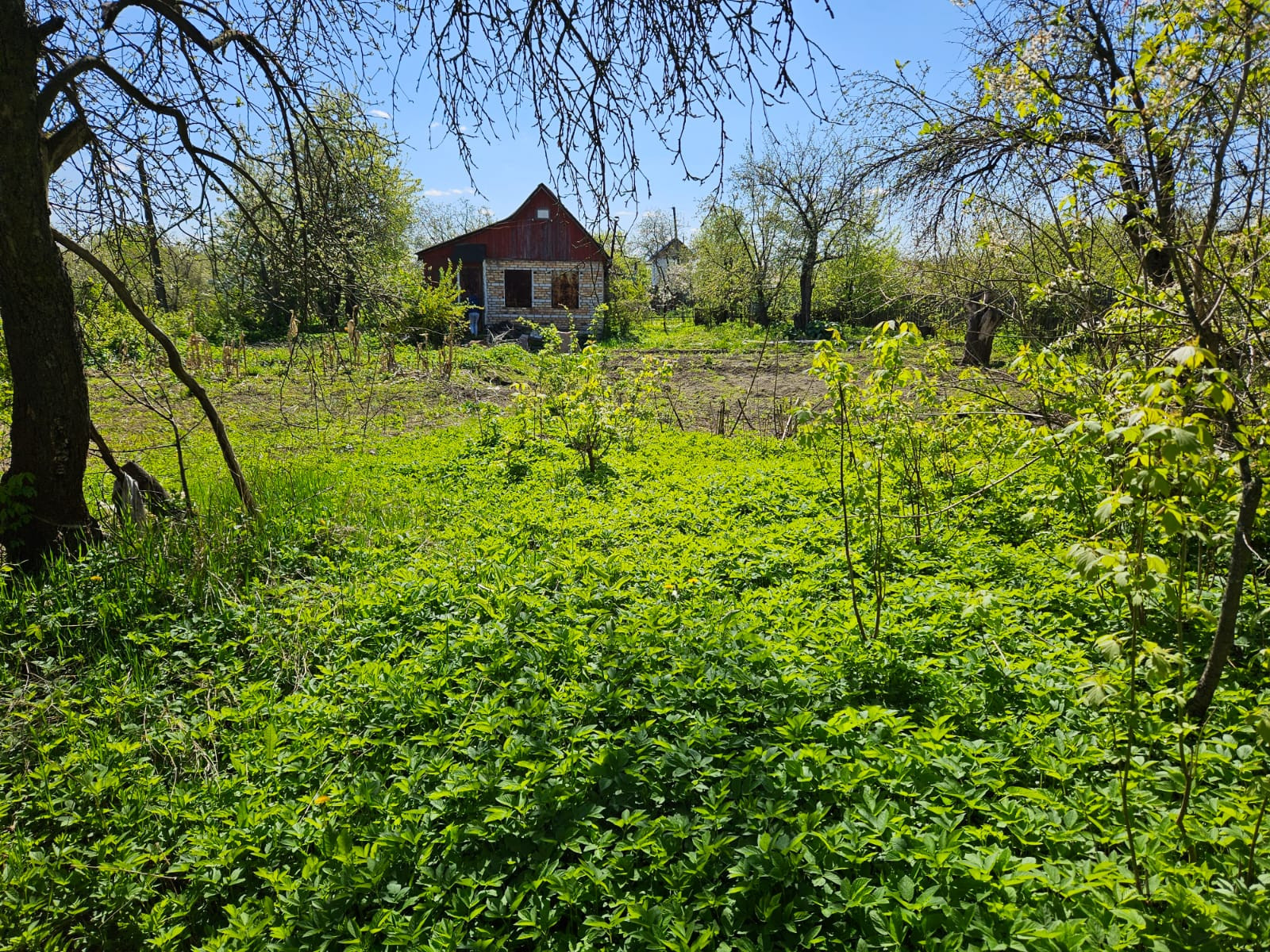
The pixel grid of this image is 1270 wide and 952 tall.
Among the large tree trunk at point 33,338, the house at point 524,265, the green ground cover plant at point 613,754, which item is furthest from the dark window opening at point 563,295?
the green ground cover plant at point 613,754

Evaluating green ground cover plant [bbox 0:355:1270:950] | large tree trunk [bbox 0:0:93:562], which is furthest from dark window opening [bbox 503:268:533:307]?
green ground cover plant [bbox 0:355:1270:950]

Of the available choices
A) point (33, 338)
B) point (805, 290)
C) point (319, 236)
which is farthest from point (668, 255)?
point (33, 338)

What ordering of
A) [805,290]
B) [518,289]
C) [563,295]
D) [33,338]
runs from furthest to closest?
[805,290] → [518,289] → [563,295] → [33,338]

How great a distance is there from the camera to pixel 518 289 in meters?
28.9

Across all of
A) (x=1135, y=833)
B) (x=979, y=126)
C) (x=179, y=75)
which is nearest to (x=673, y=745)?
(x=1135, y=833)

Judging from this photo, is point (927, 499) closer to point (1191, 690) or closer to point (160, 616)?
point (1191, 690)

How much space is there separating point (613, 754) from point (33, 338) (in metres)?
4.55

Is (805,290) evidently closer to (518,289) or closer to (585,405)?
(518,289)

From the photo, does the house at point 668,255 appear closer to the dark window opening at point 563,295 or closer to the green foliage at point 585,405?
the green foliage at point 585,405

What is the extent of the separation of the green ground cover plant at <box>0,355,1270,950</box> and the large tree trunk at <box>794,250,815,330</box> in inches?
1006

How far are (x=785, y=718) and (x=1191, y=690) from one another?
1622 mm

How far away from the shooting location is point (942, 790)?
210 cm

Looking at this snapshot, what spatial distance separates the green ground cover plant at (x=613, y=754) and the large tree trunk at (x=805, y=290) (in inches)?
1006

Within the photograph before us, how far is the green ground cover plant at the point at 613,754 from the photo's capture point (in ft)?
6.04
